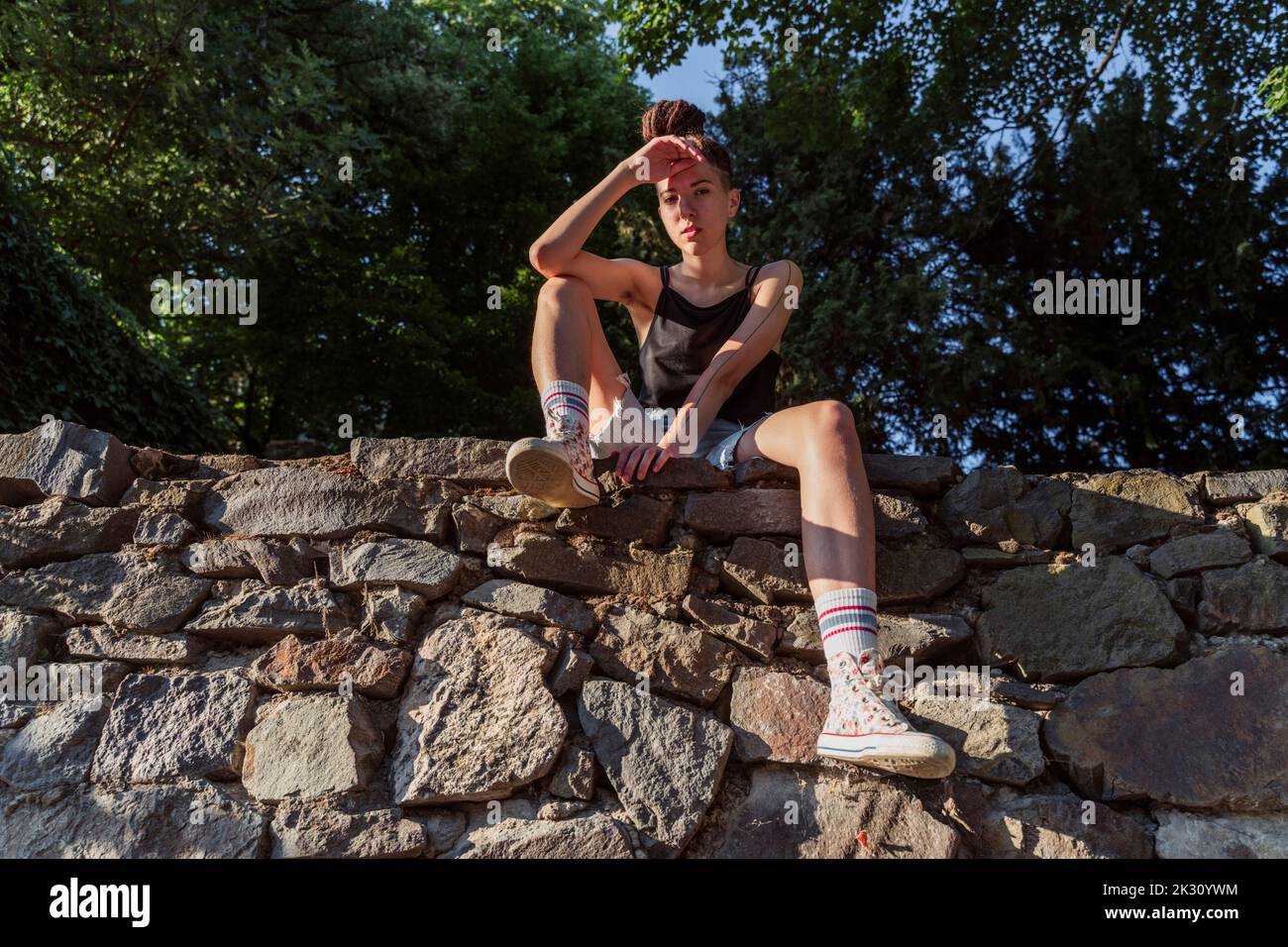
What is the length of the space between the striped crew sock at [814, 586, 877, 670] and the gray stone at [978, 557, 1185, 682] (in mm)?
470

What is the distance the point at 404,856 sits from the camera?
6.78 feet

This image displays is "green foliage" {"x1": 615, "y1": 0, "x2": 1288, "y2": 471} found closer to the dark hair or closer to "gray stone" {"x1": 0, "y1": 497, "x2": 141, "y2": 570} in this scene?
the dark hair

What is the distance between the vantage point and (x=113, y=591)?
2.47 metres

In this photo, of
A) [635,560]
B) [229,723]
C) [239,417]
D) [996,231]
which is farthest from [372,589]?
[239,417]

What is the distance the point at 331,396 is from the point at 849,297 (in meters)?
3.78

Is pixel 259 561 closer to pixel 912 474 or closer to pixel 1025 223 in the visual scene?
pixel 912 474

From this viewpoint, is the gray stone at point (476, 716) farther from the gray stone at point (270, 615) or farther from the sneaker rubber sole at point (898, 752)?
the sneaker rubber sole at point (898, 752)

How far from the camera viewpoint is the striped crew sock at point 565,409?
2.34m

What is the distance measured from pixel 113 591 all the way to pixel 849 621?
1819mm

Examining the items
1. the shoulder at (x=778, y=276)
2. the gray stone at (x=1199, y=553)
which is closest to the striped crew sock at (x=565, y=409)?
the shoulder at (x=778, y=276)

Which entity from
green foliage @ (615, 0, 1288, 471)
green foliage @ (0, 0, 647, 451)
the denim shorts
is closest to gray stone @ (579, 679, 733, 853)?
the denim shorts

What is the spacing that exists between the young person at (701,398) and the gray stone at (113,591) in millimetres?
942

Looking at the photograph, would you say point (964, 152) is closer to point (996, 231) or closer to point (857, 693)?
point (996, 231)

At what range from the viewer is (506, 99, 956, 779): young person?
2.07m
